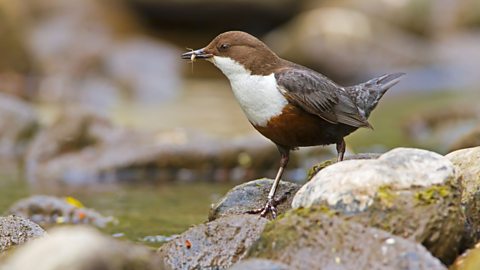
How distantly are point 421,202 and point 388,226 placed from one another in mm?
189

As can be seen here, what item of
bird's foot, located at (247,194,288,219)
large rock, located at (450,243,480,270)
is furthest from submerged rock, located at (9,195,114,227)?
large rock, located at (450,243,480,270)

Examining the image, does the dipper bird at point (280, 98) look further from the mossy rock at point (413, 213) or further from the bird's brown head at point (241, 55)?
the mossy rock at point (413, 213)

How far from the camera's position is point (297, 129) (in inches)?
202

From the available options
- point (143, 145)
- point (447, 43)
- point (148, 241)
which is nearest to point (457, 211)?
point (148, 241)

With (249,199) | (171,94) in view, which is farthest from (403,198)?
(171,94)

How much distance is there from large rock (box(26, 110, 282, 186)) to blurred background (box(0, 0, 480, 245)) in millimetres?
14

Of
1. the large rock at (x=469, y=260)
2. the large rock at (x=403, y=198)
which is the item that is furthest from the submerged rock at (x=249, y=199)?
the large rock at (x=469, y=260)

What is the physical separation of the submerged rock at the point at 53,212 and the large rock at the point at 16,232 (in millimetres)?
1864

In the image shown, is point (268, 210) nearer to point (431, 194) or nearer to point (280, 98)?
point (280, 98)

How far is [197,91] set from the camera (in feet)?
54.2

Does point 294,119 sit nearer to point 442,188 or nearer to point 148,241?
point 442,188

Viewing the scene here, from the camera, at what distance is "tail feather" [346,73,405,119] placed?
5.73 m

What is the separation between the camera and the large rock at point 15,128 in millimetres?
10492

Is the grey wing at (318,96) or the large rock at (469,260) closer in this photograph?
the large rock at (469,260)
